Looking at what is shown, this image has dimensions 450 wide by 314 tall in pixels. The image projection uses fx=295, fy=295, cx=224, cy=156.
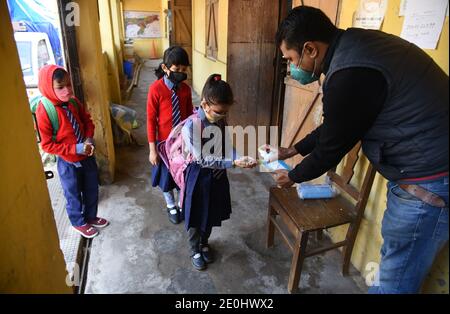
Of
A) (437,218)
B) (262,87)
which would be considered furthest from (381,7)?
(262,87)

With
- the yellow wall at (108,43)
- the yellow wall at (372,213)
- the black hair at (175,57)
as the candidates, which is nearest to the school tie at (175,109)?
the black hair at (175,57)

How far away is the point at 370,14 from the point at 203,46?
5071 mm

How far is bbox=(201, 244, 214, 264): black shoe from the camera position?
7.08ft

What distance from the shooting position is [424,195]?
28.3 inches

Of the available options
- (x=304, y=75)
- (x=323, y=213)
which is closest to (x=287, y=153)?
(x=323, y=213)

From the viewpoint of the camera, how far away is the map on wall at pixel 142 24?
14102 millimetres

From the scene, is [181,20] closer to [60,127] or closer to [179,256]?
[60,127]

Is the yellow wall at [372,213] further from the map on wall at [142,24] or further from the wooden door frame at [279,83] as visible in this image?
the map on wall at [142,24]

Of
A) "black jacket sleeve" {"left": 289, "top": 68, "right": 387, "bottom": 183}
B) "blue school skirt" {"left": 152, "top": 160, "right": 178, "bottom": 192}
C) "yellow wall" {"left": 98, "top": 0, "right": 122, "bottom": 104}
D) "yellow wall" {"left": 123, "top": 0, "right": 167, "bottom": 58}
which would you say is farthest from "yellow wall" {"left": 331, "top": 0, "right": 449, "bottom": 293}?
"yellow wall" {"left": 123, "top": 0, "right": 167, "bottom": 58}
